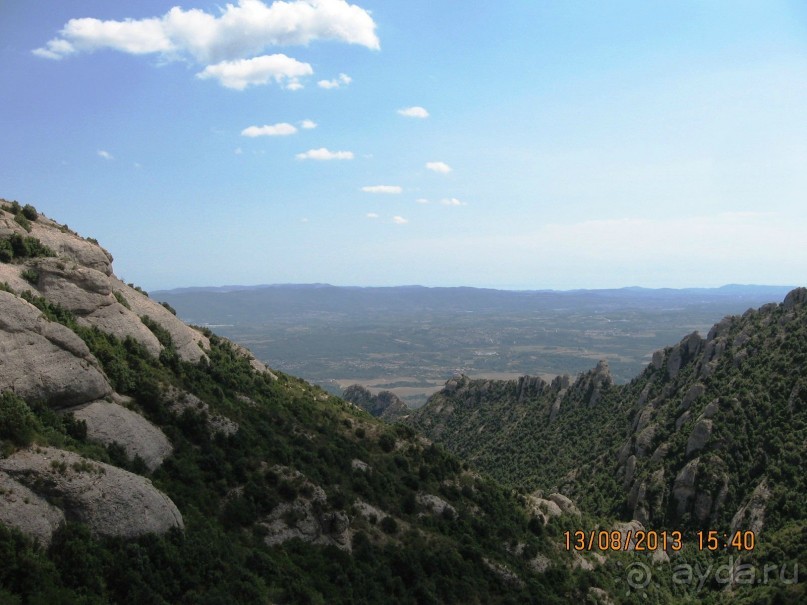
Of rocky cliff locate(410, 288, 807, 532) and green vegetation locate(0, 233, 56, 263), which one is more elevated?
green vegetation locate(0, 233, 56, 263)

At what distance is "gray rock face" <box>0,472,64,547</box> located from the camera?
16938 mm

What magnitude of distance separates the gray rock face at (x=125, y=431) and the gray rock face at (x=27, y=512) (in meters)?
5.54

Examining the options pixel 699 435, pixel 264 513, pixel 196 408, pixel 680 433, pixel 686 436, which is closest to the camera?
pixel 264 513

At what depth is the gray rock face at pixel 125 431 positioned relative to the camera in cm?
2377

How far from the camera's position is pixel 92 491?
19047 mm

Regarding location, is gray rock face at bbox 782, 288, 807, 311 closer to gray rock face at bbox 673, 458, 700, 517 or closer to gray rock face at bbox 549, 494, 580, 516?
gray rock face at bbox 673, 458, 700, 517

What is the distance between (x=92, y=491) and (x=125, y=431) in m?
6.01

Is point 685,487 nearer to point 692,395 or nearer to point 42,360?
point 692,395

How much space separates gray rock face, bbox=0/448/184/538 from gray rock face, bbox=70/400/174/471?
3840mm

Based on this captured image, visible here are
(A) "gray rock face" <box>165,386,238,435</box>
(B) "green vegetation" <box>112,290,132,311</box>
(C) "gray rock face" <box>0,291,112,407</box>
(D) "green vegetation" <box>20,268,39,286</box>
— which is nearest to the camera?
(C) "gray rock face" <box>0,291,112,407</box>

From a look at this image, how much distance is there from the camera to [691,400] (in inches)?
2643

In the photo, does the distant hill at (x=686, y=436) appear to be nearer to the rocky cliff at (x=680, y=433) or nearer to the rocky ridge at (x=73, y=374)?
the rocky cliff at (x=680, y=433)

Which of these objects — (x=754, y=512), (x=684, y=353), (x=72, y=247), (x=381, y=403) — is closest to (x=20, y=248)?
(x=72, y=247)

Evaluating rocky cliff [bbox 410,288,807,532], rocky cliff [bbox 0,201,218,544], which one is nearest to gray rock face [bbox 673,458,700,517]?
rocky cliff [bbox 410,288,807,532]
